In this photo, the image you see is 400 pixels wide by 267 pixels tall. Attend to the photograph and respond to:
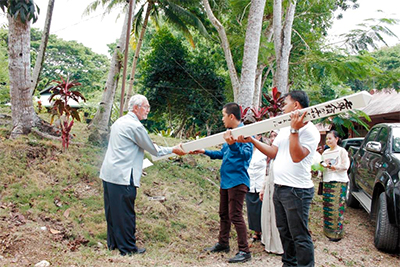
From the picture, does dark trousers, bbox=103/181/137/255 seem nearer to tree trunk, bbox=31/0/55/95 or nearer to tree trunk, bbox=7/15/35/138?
tree trunk, bbox=7/15/35/138

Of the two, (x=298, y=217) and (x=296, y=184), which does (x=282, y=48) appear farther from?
(x=298, y=217)

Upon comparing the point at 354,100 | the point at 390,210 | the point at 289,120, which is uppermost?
the point at 354,100

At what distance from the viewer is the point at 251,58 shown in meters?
7.65

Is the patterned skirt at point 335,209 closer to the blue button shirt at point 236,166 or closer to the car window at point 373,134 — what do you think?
the car window at point 373,134

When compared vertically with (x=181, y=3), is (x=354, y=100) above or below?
below

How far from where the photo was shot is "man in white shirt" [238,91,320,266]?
3009 mm

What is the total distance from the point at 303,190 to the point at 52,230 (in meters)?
3.24

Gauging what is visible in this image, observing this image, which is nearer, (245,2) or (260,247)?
(260,247)

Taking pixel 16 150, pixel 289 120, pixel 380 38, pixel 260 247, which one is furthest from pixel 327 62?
pixel 16 150

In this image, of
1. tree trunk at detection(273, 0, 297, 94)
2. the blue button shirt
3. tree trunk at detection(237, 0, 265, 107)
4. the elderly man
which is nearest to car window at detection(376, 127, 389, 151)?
tree trunk at detection(273, 0, 297, 94)

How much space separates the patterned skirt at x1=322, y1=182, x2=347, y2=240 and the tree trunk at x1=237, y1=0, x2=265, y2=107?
277 centimetres

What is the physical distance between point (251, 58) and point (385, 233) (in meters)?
4.49

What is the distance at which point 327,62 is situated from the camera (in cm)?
882

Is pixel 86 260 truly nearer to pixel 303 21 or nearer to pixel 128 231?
pixel 128 231
